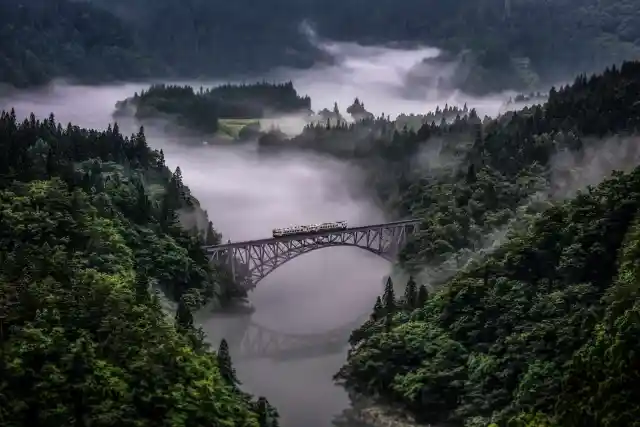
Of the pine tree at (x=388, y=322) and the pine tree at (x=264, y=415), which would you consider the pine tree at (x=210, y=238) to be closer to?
the pine tree at (x=388, y=322)

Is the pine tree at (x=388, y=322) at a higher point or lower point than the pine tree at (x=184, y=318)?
lower

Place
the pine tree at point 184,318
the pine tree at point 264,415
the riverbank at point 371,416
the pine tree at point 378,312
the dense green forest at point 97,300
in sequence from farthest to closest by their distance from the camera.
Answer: the pine tree at point 378,312
the pine tree at point 184,318
the riverbank at point 371,416
the pine tree at point 264,415
the dense green forest at point 97,300

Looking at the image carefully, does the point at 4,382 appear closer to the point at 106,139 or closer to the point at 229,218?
the point at 106,139

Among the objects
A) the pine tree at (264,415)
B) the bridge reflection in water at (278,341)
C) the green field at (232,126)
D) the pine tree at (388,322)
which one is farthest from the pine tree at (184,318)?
the green field at (232,126)

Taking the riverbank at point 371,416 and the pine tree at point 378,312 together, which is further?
the pine tree at point 378,312

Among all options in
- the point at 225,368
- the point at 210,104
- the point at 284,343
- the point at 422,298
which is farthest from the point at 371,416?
the point at 210,104

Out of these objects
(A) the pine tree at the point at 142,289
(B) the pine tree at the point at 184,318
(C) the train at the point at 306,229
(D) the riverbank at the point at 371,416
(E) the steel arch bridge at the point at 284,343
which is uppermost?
(A) the pine tree at the point at 142,289

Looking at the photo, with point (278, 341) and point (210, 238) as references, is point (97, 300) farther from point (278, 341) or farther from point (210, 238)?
point (210, 238)

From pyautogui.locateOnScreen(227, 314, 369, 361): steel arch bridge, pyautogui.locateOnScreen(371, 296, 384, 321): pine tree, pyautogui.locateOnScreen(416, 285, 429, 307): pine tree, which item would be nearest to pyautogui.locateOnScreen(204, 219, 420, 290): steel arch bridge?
pyautogui.locateOnScreen(227, 314, 369, 361): steel arch bridge
